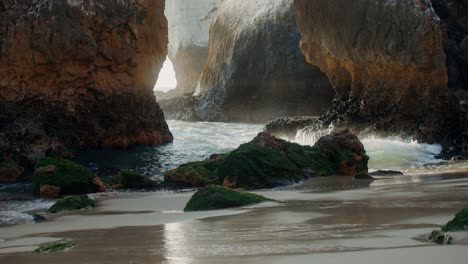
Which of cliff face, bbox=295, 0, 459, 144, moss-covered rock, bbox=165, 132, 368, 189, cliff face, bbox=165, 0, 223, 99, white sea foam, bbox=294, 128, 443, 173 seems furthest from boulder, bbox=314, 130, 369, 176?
cliff face, bbox=165, 0, 223, 99

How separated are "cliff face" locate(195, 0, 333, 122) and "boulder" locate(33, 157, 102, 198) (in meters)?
20.4

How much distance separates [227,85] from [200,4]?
21.7m

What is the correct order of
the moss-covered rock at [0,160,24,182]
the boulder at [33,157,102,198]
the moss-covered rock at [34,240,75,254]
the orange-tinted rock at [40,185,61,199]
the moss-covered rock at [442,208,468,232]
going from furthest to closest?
1. the moss-covered rock at [0,160,24,182]
2. the boulder at [33,157,102,198]
3. the orange-tinted rock at [40,185,61,199]
4. the moss-covered rock at [34,240,75,254]
5. the moss-covered rock at [442,208,468,232]

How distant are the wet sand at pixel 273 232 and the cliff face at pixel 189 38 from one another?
43299 mm

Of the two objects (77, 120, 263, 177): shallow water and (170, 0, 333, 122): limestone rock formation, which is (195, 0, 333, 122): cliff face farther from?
(77, 120, 263, 177): shallow water

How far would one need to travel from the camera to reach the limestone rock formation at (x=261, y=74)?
30859 mm

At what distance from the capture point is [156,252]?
12.9 feet

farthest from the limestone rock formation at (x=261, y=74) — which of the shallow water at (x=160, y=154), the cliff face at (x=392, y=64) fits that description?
the cliff face at (x=392, y=64)

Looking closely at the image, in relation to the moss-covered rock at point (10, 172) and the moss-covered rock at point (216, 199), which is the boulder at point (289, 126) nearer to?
the moss-covered rock at point (10, 172)

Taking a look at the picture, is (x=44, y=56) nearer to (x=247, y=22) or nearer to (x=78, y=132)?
(x=78, y=132)

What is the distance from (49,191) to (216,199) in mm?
3910

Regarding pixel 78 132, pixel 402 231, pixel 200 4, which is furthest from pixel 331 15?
pixel 200 4

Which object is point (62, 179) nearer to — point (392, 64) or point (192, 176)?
point (192, 176)

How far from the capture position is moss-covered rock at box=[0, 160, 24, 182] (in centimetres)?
1241
